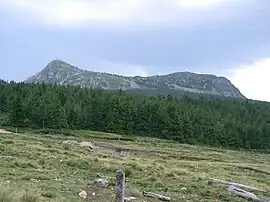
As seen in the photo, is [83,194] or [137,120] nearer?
[83,194]

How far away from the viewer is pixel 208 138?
123 meters

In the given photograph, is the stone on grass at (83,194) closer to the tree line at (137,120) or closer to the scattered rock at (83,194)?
the scattered rock at (83,194)

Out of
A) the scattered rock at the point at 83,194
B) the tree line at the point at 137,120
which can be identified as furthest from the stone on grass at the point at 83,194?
the tree line at the point at 137,120

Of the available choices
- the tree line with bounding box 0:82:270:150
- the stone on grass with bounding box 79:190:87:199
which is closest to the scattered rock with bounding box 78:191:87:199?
the stone on grass with bounding box 79:190:87:199

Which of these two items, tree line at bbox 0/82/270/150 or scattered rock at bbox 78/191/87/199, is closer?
scattered rock at bbox 78/191/87/199

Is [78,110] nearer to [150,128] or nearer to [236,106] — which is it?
[150,128]

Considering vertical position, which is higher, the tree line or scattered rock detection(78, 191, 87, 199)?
the tree line

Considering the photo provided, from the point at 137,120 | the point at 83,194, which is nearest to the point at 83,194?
the point at 83,194

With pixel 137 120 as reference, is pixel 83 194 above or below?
below

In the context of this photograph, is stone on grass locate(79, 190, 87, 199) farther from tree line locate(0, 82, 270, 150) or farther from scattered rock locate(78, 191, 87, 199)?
tree line locate(0, 82, 270, 150)

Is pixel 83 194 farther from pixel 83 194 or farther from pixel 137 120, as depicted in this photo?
pixel 137 120

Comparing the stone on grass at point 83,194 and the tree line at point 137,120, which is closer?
the stone on grass at point 83,194

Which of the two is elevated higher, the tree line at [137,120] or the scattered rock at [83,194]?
the tree line at [137,120]

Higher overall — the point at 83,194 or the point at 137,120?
the point at 137,120
